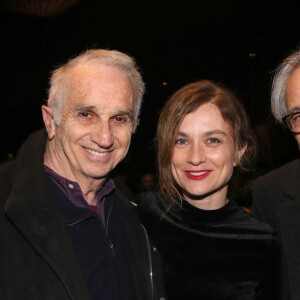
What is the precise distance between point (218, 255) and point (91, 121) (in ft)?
3.50

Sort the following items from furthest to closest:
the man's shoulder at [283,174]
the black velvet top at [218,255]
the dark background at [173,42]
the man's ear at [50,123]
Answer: the dark background at [173,42] → the man's shoulder at [283,174] → the black velvet top at [218,255] → the man's ear at [50,123]

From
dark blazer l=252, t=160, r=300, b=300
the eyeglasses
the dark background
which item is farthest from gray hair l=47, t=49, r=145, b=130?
the dark background

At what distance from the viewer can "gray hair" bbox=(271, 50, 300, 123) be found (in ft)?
7.96

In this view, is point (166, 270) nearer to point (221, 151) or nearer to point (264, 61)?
point (221, 151)

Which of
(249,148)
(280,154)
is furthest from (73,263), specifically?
(280,154)

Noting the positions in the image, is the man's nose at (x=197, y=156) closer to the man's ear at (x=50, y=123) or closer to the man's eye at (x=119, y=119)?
the man's eye at (x=119, y=119)

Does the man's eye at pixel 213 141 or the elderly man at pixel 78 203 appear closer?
the elderly man at pixel 78 203

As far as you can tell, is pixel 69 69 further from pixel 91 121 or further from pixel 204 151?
pixel 204 151

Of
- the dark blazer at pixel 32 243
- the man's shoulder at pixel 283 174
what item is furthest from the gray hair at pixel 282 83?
the dark blazer at pixel 32 243

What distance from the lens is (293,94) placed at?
2268 millimetres

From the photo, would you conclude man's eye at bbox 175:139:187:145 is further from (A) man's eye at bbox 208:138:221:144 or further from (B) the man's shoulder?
(B) the man's shoulder

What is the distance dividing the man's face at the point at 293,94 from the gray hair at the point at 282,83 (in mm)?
59

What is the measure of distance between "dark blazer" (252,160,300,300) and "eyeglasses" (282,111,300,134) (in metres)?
0.35

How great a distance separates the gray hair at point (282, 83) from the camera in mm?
2426
